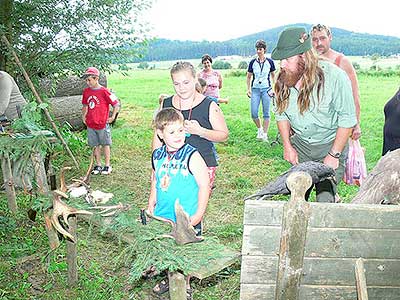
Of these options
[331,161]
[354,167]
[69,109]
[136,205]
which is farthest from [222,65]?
[136,205]

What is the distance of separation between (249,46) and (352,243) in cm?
1894

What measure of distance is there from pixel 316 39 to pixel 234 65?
20939mm

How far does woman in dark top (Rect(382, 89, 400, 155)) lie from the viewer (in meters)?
3.86

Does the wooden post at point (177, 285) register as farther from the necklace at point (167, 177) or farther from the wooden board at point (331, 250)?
the necklace at point (167, 177)

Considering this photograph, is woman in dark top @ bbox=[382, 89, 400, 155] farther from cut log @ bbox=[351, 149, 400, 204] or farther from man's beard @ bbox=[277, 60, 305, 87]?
cut log @ bbox=[351, 149, 400, 204]

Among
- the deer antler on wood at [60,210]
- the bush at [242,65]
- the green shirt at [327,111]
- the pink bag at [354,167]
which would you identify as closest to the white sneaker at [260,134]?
the pink bag at [354,167]

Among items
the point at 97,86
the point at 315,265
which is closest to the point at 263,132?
the point at 97,86

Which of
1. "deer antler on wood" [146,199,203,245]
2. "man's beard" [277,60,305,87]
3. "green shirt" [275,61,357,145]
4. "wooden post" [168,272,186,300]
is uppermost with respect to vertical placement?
"man's beard" [277,60,305,87]

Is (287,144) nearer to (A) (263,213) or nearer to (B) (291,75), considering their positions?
(B) (291,75)

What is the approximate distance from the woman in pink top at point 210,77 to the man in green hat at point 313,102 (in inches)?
212

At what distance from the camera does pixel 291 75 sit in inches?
133

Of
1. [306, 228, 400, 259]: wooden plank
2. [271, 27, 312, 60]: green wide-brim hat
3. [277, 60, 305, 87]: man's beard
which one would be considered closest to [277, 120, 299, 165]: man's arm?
[277, 60, 305, 87]: man's beard

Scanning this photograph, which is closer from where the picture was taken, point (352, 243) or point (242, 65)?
point (352, 243)

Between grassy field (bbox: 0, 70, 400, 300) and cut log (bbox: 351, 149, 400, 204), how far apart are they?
1250mm
